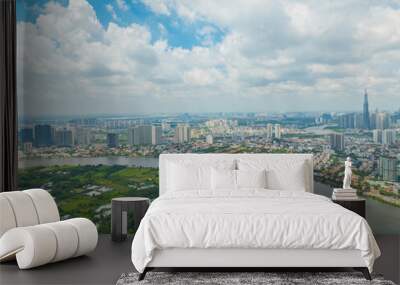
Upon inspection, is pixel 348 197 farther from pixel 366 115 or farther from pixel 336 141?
pixel 366 115

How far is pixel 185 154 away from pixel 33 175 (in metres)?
1.95

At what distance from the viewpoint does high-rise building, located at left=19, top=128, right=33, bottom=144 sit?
795 cm

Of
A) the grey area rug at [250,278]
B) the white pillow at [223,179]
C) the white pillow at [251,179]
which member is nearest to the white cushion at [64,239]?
the grey area rug at [250,278]

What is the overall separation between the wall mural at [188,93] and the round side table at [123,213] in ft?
2.75

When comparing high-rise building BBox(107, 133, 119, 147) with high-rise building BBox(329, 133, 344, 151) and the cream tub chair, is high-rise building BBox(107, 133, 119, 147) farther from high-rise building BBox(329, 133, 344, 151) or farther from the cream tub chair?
high-rise building BBox(329, 133, 344, 151)

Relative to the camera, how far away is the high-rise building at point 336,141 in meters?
7.88

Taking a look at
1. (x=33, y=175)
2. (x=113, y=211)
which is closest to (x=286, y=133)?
(x=113, y=211)

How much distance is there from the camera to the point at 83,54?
7.87 meters

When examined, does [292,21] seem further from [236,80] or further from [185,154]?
[185,154]

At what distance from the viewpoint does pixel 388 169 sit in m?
7.68

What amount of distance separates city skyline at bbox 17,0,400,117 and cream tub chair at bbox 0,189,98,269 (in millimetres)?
2015

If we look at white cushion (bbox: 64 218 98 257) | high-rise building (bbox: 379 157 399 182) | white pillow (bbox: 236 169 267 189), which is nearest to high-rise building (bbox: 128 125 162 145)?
white pillow (bbox: 236 169 267 189)

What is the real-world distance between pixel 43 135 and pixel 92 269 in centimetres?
291

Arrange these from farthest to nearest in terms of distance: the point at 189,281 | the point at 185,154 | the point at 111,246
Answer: the point at 185,154, the point at 111,246, the point at 189,281
